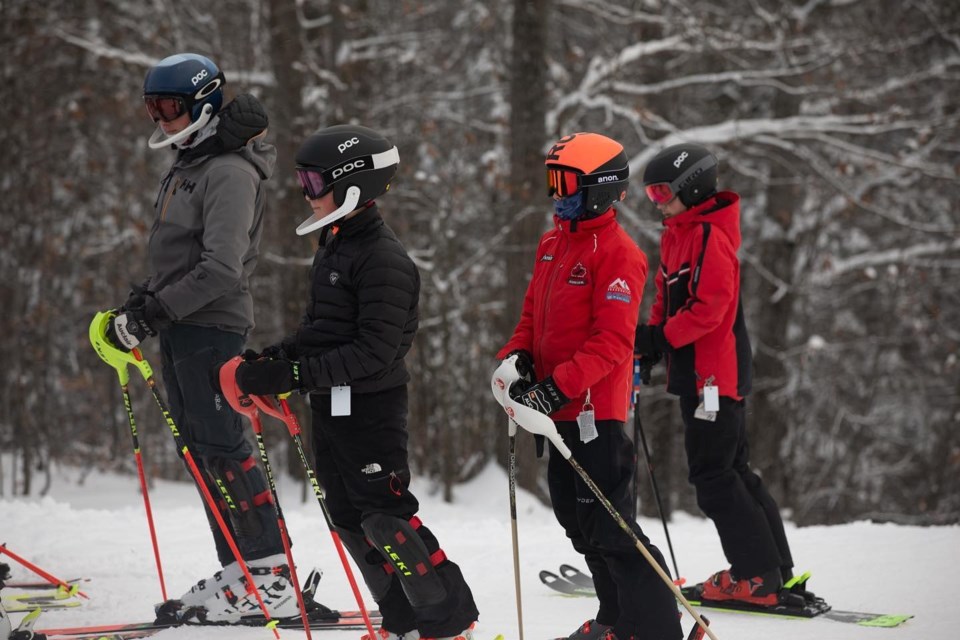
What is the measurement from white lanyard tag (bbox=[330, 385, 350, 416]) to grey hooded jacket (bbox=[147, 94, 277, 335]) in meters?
0.80

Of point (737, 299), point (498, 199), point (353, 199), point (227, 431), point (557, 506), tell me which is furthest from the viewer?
point (498, 199)

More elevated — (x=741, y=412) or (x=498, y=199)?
A: (x=498, y=199)

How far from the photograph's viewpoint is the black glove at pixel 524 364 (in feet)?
11.3

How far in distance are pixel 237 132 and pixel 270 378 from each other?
121 centimetres

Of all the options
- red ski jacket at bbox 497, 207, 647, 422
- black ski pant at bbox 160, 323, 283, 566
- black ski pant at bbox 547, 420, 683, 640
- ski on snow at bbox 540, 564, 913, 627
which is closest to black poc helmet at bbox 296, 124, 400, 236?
red ski jacket at bbox 497, 207, 647, 422

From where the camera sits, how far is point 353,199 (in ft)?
10.7

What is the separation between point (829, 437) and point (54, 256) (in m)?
12.2

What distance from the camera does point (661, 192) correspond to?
14.2ft

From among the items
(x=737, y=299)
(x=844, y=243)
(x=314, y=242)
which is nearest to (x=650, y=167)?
(x=737, y=299)

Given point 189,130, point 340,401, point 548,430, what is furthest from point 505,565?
point 189,130

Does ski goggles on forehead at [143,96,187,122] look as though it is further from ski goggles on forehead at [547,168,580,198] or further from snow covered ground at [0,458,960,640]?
snow covered ground at [0,458,960,640]

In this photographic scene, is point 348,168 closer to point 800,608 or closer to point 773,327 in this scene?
point 800,608

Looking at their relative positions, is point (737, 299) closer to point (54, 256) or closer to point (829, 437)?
point (54, 256)

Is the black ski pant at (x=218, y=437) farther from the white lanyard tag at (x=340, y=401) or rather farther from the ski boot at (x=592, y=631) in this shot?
the ski boot at (x=592, y=631)
